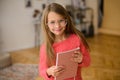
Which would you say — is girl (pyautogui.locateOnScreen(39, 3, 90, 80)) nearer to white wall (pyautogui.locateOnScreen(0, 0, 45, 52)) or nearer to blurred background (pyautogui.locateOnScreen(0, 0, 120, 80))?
blurred background (pyautogui.locateOnScreen(0, 0, 120, 80))

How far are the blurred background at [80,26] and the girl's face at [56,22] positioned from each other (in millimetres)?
1862

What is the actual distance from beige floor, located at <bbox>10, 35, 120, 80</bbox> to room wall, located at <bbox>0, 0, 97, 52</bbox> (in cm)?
21

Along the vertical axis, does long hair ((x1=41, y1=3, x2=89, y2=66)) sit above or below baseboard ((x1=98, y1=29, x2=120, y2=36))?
above

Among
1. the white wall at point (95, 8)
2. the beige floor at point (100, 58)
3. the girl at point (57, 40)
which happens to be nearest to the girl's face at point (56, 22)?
the girl at point (57, 40)

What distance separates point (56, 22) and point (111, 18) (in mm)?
4722

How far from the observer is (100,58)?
3.87 metres

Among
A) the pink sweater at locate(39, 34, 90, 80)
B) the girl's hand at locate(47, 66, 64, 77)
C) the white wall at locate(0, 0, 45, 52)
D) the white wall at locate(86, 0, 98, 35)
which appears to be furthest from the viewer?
the white wall at locate(86, 0, 98, 35)

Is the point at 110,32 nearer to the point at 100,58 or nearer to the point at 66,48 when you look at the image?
the point at 100,58

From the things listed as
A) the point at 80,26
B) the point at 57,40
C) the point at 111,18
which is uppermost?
the point at 57,40

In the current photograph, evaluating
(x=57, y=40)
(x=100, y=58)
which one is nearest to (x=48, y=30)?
(x=57, y=40)

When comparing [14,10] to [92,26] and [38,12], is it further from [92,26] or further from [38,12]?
[92,26]

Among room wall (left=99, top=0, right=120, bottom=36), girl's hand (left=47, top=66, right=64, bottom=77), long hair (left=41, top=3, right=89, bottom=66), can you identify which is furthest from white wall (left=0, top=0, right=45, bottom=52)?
girl's hand (left=47, top=66, right=64, bottom=77)

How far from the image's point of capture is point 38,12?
4.66 metres

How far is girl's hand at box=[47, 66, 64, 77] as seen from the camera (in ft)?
4.13
